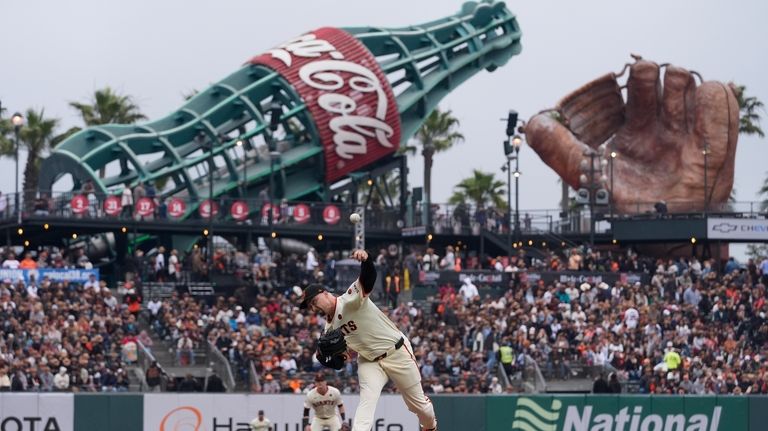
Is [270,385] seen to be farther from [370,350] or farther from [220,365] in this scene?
[370,350]

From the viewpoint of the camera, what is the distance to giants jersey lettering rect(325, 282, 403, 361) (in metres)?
16.5

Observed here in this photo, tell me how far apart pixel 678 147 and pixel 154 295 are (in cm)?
2213

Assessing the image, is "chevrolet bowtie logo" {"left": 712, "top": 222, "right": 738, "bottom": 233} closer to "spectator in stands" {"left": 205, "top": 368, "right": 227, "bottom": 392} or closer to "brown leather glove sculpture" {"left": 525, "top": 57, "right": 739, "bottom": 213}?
"brown leather glove sculpture" {"left": 525, "top": 57, "right": 739, "bottom": 213}

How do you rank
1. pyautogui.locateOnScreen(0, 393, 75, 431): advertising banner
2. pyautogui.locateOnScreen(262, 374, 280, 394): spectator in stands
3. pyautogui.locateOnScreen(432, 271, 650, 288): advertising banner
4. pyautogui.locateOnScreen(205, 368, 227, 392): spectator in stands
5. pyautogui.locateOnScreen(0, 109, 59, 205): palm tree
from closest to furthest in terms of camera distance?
pyautogui.locateOnScreen(0, 393, 75, 431): advertising banner, pyautogui.locateOnScreen(205, 368, 227, 392): spectator in stands, pyautogui.locateOnScreen(262, 374, 280, 394): spectator in stands, pyautogui.locateOnScreen(432, 271, 650, 288): advertising banner, pyautogui.locateOnScreen(0, 109, 59, 205): palm tree

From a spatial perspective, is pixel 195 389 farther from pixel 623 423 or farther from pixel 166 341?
pixel 623 423

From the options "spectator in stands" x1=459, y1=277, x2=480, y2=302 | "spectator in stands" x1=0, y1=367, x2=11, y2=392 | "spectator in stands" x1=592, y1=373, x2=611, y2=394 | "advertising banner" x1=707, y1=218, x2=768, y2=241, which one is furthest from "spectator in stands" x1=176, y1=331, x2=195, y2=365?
"advertising banner" x1=707, y1=218, x2=768, y2=241

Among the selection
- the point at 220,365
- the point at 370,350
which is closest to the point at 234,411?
the point at 220,365

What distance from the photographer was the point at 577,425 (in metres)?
30.7

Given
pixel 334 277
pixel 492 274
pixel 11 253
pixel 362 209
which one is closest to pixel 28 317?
pixel 11 253

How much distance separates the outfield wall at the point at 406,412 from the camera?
2939 centimetres

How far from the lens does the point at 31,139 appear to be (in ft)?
223

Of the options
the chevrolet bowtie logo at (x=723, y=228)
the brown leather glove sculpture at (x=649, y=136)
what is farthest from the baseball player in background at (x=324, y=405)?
the brown leather glove sculpture at (x=649, y=136)

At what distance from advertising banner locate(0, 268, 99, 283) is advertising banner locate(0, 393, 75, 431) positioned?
1153 cm

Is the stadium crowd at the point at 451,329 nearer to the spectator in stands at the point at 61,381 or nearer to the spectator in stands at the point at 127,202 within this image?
the spectator in stands at the point at 61,381
